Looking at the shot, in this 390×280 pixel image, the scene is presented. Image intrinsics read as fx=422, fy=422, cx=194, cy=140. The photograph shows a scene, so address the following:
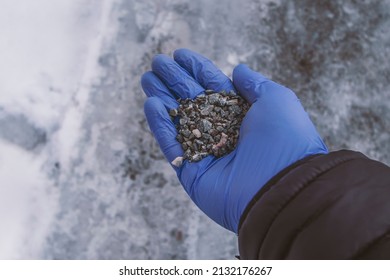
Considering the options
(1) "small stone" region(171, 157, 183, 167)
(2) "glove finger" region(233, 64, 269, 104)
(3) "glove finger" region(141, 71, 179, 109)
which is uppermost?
(2) "glove finger" region(233, 64, 269, 104)

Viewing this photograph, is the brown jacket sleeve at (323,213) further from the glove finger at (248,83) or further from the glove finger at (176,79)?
the glove finger at (176,79)

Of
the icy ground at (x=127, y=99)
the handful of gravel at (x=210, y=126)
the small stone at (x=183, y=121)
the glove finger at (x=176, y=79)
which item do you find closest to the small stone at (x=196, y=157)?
the handful of gravel at (x=210, y=126)

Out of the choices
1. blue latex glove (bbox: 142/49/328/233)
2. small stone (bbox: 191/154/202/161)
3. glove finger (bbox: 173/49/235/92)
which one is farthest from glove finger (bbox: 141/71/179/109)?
small stone (bbox: 191/154/202/161)

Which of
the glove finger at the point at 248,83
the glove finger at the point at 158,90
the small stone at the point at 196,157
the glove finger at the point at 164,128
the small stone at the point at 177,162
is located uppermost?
the glove finger at the point at 248,83

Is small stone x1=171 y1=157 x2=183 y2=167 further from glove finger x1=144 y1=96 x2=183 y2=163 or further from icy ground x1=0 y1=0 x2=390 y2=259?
icy ground x1=0 y1=0 x2=390 y2=259

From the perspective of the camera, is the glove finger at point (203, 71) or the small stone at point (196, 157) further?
the glove finger at point (203, 71)

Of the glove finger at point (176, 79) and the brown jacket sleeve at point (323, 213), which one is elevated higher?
the glove finger at point (176, 79)

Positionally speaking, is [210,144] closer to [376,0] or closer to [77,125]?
[77,125]
